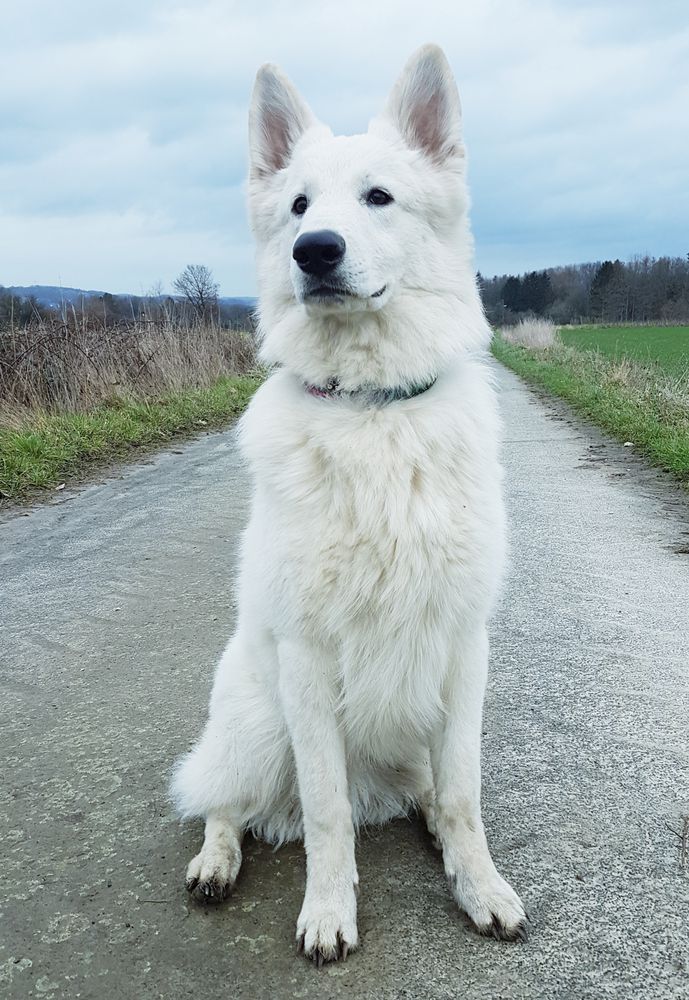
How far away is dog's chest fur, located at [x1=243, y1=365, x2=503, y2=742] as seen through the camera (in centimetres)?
191

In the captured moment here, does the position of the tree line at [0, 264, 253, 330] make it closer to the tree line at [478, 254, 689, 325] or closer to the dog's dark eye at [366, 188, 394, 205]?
the dog's dark eye at [366, 188, 394, 205]

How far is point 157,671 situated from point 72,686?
0.35 m

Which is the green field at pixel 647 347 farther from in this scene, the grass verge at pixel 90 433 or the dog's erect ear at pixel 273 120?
the dog's erect ear at pixel 273 120

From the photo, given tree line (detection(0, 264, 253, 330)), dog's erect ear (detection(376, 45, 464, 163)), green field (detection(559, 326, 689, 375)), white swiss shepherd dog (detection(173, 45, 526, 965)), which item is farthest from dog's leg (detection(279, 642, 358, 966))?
green field (detection(559, 326, 689, 375))

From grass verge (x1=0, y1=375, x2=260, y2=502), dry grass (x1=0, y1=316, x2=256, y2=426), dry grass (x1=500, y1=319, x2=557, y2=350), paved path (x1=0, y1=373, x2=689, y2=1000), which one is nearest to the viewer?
paved path (x1=0, y1=373, x2=689, y2=1000)

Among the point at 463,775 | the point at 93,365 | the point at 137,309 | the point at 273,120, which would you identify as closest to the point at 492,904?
the point at 463,775

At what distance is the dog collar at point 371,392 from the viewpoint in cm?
217

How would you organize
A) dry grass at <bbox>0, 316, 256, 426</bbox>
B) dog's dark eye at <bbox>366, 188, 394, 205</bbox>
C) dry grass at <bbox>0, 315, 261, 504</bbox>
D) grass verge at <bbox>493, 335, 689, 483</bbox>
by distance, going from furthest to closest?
dry grass at <bbox>0, 316, 256, 426</bbox>
grass verge at <bbox>493, 335, 689, 483</bbox>
dry grass at <bbox>0, 315, 261, 504</bbox>
dog's dark eye at <bbox>366, 188, 394, 205</bbox>

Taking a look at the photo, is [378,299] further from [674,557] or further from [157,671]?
[674,557]

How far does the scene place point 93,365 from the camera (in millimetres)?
9812

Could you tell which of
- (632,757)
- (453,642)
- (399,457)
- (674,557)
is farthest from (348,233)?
(674,557)

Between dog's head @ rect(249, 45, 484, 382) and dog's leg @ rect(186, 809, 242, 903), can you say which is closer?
dog's leg @ rect(186, 809, 242, 903)

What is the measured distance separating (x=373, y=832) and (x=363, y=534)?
0.96 m

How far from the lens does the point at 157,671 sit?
10.9 ft
